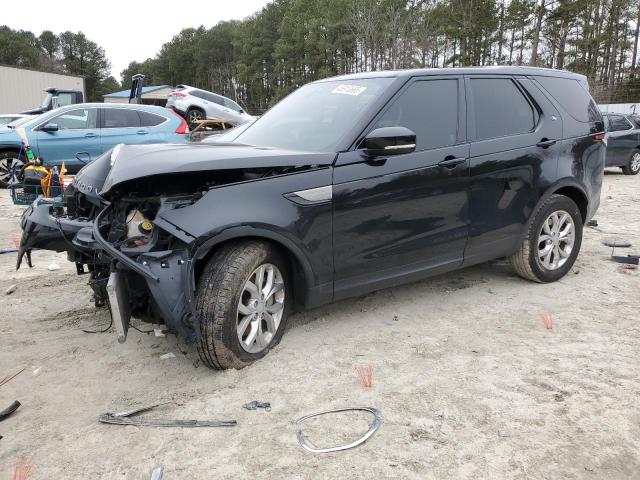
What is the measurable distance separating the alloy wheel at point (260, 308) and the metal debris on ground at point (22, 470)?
3.80ft

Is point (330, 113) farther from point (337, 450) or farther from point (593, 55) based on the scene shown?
point (593, 55)

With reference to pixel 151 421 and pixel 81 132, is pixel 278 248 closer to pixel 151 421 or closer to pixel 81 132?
pixel 151 421

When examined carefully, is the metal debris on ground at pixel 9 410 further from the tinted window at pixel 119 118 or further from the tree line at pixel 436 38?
the tree line at pixel 436 38

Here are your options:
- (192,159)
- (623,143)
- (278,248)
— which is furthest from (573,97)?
(623,143)

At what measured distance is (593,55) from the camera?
122 ft

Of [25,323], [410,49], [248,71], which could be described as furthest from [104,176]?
[248,71]

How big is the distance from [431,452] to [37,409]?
79.6 inches

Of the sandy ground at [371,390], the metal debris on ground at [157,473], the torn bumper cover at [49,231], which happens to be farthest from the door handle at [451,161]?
the metal debris on ground at [157,473]

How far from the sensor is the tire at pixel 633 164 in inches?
527

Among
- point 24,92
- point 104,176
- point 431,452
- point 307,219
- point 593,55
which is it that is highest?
point 593,55

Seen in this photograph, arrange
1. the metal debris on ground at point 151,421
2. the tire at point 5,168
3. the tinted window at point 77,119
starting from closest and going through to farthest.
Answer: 1. the metal debris on ground at point 151,421
2. the tinted window at point 77,119
3. the tire at point 5,168

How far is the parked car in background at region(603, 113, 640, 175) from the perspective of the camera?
1310 cm

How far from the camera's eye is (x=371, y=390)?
9.36ft

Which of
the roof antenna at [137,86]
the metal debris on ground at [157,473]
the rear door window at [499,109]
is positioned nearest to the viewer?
the metal debris on ground at [157,473]
